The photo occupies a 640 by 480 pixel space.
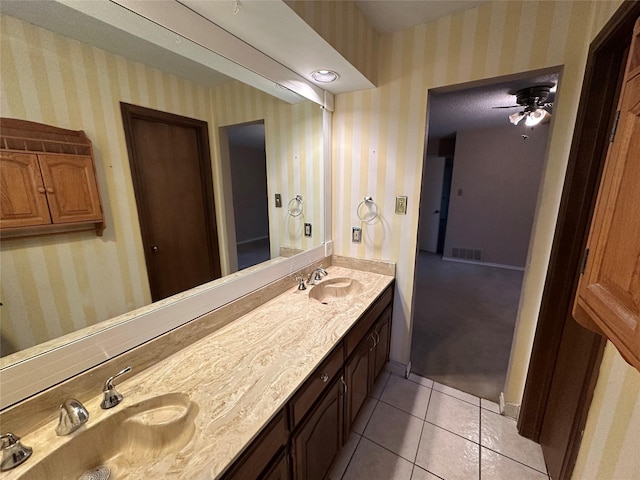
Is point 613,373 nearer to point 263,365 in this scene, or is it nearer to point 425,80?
point 263,365

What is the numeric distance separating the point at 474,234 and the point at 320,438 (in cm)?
479

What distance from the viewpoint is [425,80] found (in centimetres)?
163

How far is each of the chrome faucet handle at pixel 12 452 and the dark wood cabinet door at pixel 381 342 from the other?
1.49 meters

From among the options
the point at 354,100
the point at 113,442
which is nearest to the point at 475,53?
the point at 354,100

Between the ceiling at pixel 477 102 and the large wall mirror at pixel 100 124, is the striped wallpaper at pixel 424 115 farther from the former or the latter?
the large wall mirror at pixel 100 124

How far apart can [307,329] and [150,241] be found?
0.79 meters

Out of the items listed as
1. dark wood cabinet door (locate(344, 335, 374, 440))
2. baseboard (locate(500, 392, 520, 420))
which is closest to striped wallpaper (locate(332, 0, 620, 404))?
baseboard (locate(500, 392, 520, 420))

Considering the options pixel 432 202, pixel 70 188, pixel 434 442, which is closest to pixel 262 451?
pixel 70 188

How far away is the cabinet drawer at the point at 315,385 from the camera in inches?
37.3

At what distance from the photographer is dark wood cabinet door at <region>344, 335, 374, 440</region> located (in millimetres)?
1384

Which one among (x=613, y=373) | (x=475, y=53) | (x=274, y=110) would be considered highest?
(x=475, y=53)

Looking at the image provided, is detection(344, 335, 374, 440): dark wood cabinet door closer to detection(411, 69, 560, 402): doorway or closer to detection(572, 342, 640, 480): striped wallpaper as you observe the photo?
detection(411, 69, 560, 402): doorway

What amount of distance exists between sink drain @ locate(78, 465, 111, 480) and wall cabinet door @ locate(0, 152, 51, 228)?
725 millimetres

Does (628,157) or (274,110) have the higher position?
(274,110)
